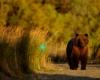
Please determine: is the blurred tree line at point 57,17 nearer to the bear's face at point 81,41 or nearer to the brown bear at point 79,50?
the brown bear at point 79,50

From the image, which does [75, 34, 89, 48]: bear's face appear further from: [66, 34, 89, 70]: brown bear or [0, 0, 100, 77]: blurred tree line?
[0, 0, 100, 77]: blurred tree line

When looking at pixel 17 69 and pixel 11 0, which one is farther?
pixel 11 0

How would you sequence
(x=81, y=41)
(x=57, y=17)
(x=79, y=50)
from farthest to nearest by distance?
(x=57, y=17)
(x=79, y=50)
(x=81, y=41)

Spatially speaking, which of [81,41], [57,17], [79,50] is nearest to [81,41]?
[81,41]

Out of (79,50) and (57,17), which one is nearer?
(79,50)

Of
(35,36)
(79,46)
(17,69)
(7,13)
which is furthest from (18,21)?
(17,69)

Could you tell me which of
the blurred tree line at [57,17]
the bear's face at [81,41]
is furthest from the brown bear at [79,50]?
the blurred tree line at [57,17]

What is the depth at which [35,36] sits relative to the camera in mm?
16016

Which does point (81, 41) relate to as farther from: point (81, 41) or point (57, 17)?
point (57, 17)

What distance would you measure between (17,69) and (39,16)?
13.9 metres

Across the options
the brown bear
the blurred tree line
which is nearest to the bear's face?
the brown bear

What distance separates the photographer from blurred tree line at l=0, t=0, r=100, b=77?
27.4 meters

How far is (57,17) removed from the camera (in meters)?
29.5

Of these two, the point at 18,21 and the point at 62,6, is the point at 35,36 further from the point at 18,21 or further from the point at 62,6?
the point at 62,6
